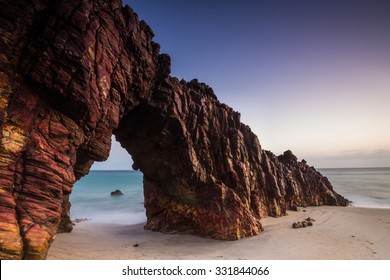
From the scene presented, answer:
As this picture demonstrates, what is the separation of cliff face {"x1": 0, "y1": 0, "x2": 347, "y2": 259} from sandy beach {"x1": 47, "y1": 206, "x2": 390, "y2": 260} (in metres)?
1.77

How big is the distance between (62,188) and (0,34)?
7.22 metres

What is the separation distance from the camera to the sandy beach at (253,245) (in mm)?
14625

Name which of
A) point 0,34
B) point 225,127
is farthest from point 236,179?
point 0,34

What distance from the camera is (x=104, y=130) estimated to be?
14.5 m

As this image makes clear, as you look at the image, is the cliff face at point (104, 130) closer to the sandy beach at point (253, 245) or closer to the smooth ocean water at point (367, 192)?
the sandy beach at point (253, 245)

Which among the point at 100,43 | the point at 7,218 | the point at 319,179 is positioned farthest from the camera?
the point at 319,179

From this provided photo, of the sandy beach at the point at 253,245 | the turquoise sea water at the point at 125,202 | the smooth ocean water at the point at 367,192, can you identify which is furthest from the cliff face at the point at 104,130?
the smooth ocean water at the point at 367,192

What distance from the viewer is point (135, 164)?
23344 mm

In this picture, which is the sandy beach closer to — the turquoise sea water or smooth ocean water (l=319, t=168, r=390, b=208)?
the turquoise sea water

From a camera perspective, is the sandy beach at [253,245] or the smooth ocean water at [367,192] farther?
the smooth ocean water at [367,192]

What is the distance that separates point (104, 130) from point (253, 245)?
522 inches

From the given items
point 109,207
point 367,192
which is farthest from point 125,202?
point 367,192

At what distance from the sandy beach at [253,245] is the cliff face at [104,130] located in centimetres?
177

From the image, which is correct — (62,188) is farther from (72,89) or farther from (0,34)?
(0,34)
